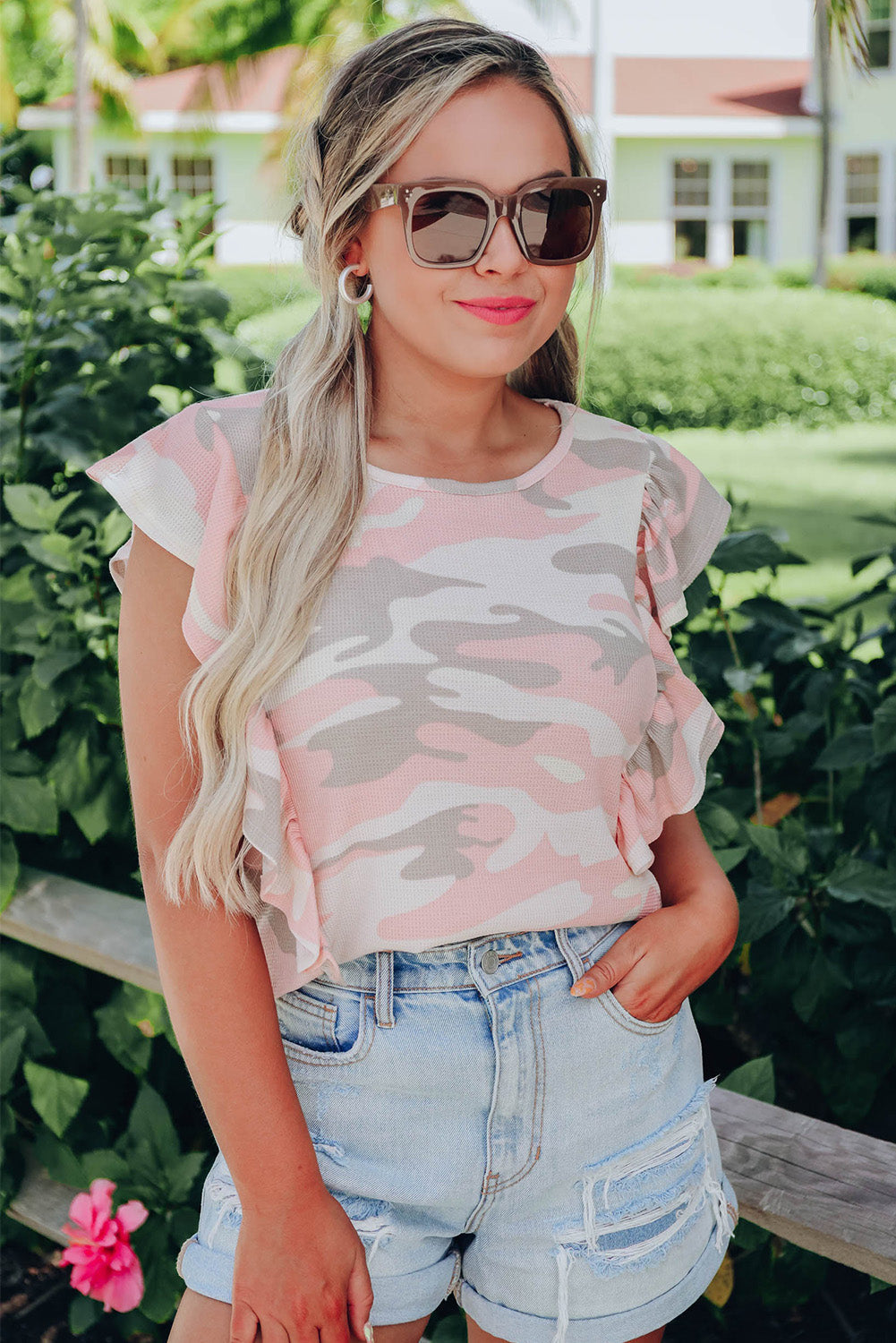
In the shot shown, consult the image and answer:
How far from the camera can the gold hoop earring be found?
4.68 ft

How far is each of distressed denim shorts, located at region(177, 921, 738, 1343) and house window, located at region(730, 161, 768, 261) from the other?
83.0 feet

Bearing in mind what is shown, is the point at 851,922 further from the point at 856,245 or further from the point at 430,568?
A: the point at 856,245

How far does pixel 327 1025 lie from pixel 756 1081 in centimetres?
89

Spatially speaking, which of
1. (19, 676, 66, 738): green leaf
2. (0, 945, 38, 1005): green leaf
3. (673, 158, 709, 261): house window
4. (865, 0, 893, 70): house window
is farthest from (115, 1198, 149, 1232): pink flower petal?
(673, 158, 709, 261): house window

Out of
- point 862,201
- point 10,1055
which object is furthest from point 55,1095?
point 862,201

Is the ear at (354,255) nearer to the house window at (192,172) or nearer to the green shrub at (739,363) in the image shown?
the green shrub at (739,363)

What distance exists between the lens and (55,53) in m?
25.6

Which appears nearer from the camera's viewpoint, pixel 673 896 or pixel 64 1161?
pixel 673 896

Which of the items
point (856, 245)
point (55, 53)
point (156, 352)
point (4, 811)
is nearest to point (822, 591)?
point (156, 352)

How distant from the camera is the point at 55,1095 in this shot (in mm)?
2410

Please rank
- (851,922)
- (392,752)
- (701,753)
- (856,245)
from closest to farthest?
1. (392,752)
2. (701,753)
3. (851,922)
4. (856,245)

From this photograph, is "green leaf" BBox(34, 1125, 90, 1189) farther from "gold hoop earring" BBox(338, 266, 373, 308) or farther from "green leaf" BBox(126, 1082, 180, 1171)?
"gold hoop earring" BBox(338, 266, 373, 308)

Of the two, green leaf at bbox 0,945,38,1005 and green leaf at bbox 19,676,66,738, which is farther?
green leaf at bbox 0,945,38,1005

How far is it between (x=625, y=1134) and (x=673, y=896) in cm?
30
